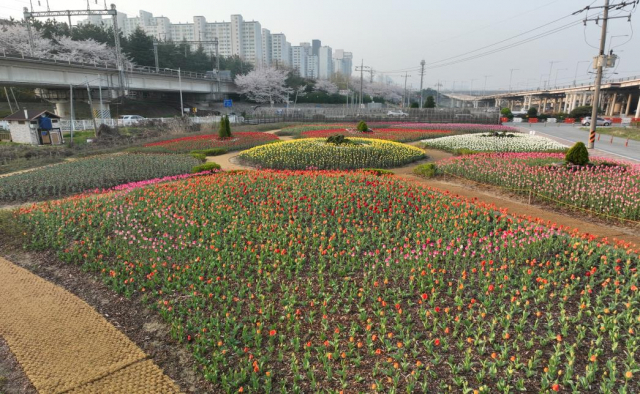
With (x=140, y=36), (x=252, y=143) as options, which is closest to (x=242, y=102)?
(x=140, y=36)

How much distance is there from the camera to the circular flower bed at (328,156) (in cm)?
1616

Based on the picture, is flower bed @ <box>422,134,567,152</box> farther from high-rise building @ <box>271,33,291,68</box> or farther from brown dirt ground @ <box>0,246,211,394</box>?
high-rise building @ <box>271,33,291,68</box>

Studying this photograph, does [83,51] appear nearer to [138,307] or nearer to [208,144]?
[208,144]

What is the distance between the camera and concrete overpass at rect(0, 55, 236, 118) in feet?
117

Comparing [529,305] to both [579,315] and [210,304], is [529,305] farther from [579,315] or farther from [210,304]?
[210,304]

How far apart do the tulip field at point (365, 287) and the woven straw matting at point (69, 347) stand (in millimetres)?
603

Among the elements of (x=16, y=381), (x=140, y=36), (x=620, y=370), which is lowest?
(x=16, y=381)

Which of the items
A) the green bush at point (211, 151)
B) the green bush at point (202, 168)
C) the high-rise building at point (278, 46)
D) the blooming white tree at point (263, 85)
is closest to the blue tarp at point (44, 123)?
the green bush at point (211, 151)

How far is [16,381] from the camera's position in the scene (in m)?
4.49

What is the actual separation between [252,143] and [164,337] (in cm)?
1886

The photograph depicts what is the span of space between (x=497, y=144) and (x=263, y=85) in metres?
59.9

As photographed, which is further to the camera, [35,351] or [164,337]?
[164,337]

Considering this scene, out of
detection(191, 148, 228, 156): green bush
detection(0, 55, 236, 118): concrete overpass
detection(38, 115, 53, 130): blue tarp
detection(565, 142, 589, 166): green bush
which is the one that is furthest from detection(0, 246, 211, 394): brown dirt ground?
detection(0, 55, 236, 118): concrete overpass

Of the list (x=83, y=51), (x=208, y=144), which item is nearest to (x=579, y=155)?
(x=208, y=144)
